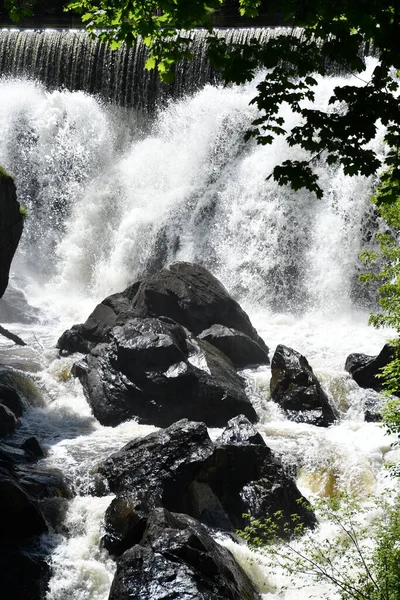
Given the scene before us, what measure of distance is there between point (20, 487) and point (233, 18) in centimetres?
3182

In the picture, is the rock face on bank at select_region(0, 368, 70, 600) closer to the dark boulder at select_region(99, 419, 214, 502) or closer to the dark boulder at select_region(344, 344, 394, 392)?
the dark boulder at select_region(99, 419, 214, 502)


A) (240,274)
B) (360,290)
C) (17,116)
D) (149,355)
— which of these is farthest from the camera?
(17,116)

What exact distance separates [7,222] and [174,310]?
585cm

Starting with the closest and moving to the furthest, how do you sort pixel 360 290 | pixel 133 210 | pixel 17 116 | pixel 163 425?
pixel 163 425 < pixel 360 290 < pixel 133 210 < pixel 17 116

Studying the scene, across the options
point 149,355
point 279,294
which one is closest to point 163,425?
point 149,355

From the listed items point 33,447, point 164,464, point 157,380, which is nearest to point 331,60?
point 164,464

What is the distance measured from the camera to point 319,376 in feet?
55.6

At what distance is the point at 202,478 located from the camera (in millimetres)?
11602

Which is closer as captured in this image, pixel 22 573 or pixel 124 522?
pixel 22 573

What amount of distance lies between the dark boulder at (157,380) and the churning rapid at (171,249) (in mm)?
484

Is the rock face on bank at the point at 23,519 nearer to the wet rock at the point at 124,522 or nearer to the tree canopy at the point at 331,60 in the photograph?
the wet rock at the point at 124,522

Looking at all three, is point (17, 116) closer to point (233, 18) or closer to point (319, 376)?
point (233, 18)

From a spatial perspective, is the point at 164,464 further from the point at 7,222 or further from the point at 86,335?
the point at 86,335

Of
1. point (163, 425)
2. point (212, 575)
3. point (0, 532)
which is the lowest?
point (163, 425)
